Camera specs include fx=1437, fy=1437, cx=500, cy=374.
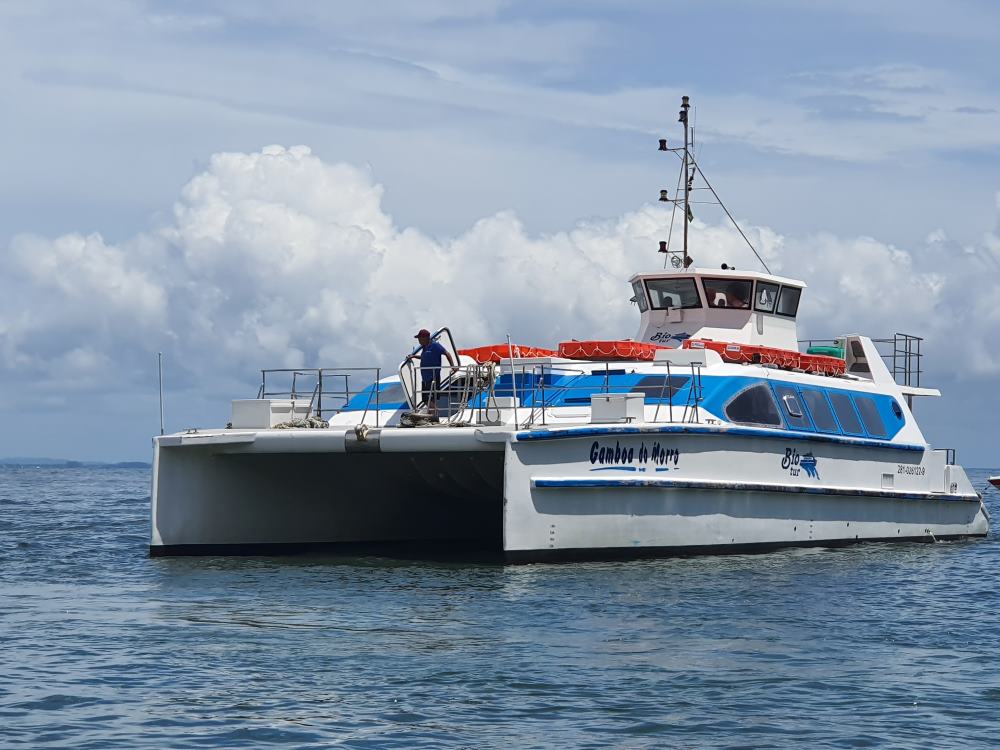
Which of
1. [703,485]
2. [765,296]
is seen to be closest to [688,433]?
[703,485]

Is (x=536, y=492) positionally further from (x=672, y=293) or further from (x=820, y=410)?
(x=672, y=293)

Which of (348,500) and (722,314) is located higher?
(722,314)

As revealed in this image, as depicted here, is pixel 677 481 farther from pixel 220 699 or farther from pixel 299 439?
pixel 220 699

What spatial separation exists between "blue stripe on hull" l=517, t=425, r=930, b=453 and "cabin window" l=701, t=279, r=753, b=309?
2.86 metres

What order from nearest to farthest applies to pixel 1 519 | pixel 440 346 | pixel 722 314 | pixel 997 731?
pixel 997 731 < pixel 440 346 < pixel 722 314 < pixel 1 519

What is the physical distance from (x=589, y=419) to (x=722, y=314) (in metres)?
4.85

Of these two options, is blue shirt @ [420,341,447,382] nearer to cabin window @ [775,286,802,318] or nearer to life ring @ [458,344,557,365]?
life ring @ [458,344,557,365]

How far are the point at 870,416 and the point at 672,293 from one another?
3261 mm

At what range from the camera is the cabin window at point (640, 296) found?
20.4m

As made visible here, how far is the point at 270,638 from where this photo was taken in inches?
428

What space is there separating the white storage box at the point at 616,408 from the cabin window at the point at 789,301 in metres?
6.01

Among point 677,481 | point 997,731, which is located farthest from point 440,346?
point 997,731

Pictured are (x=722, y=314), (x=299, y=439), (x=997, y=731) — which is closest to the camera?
(x=997, y=731)

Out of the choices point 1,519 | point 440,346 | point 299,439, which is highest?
point 440,346
